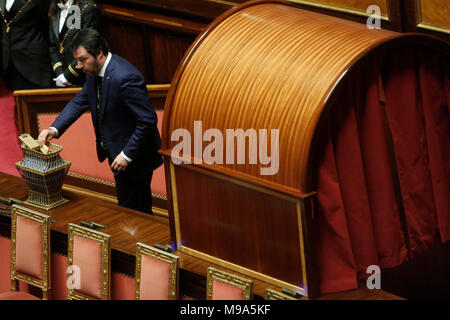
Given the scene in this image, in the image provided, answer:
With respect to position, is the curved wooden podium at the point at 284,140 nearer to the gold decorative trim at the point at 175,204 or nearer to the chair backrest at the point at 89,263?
the gold decorative trim at the point at 175,204

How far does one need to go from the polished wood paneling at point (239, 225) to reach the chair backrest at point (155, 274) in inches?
5.3

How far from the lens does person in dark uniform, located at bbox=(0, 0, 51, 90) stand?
18.8 feet

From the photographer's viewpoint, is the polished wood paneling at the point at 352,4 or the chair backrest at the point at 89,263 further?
the polished wood paneling at the point at 352,4

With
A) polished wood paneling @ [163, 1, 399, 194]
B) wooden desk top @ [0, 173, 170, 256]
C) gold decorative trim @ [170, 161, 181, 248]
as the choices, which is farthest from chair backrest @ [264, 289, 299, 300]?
wooden desk top @ [0, 173, 170, 256]

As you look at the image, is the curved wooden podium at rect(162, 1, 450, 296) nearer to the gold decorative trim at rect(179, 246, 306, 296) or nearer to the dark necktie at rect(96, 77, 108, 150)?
the gold decorative trim at rect(179, 246, 306, 296)

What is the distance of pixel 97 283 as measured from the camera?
3.74 m

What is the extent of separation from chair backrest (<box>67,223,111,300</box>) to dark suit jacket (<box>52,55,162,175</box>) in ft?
1.57

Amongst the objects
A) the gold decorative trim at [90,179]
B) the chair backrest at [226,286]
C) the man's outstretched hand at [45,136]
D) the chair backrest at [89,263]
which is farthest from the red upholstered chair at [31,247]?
the gold decorative trim at [90,179]

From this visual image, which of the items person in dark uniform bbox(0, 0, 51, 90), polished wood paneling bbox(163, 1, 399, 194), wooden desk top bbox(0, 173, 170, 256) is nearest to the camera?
polished wood paneling bbox(163, 1, 399, 194)

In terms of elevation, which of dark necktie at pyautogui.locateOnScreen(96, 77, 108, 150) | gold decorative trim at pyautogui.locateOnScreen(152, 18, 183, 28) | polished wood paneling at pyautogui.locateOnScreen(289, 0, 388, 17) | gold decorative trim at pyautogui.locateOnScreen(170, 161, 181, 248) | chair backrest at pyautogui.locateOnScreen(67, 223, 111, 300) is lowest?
chair backrest at pyautogui.locateOnScreen(67, 223, 111, 300)

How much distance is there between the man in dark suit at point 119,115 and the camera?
4.01 m

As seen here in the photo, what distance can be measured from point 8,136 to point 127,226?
2272 millimetres
